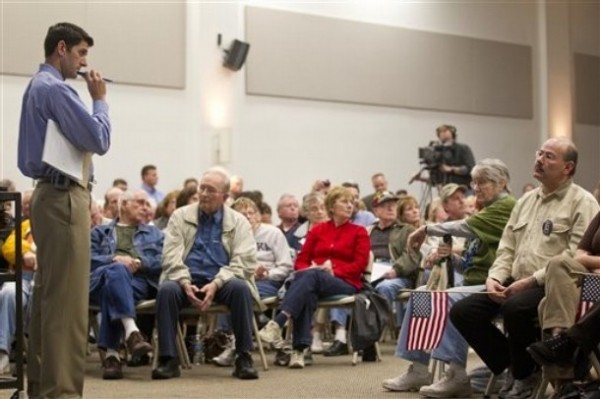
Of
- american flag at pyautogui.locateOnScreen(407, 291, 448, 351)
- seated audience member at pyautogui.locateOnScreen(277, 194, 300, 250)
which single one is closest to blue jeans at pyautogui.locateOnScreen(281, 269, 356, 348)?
american flag at pyautogui.locateOnScreen(407, 291, 448, 351)

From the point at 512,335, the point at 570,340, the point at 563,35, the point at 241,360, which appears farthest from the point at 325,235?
the point at 563,35

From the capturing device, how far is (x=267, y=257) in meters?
6.43

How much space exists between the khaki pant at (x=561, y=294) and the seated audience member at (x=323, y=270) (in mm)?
2195

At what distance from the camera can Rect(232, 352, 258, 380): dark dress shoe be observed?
5.16 m

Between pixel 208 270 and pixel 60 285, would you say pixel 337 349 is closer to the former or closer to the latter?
pixel 208 270

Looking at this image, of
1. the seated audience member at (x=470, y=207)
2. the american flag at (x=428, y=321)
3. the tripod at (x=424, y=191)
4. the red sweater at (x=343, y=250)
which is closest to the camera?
the american flag at (x=428, y=321)

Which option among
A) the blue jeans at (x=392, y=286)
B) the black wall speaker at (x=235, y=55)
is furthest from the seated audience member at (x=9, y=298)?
the black wall speaker at (x=235, y=55)

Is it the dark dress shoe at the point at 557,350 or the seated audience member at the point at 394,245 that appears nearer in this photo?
the dark dress shoe at the point at 557,350

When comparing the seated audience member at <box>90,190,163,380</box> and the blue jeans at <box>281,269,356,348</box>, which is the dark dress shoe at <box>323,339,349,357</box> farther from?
the seated audience member at <box>90,190,163,380</box>

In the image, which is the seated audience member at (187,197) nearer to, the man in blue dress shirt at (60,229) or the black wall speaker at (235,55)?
the man in blue dress shirt at (60,229)

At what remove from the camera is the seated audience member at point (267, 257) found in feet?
20.5

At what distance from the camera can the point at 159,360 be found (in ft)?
17.2

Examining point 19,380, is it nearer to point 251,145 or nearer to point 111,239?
point 111,239

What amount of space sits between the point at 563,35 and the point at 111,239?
A: 10.6m
